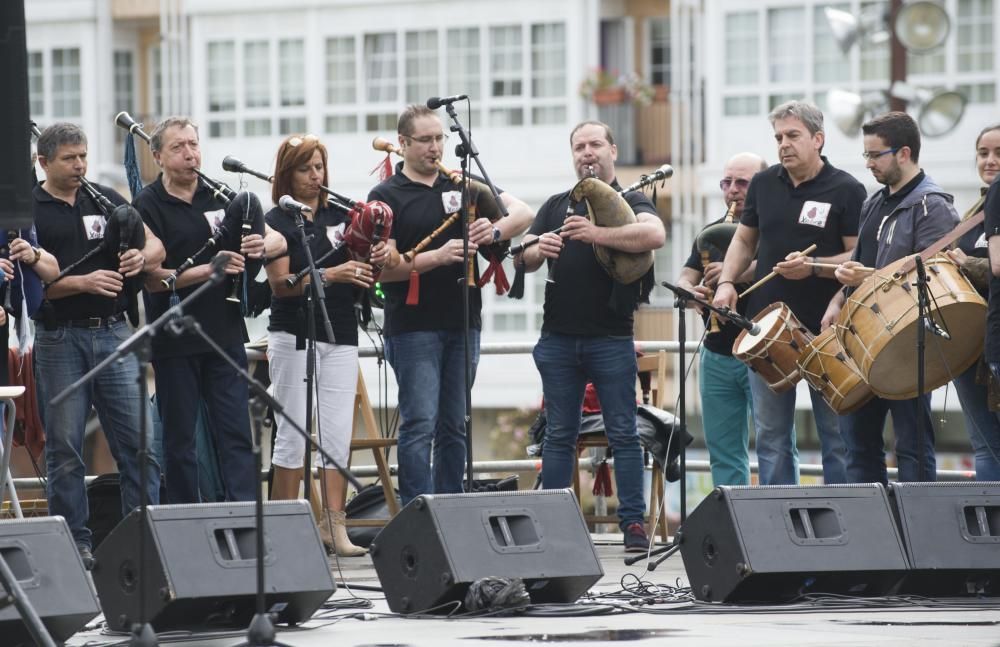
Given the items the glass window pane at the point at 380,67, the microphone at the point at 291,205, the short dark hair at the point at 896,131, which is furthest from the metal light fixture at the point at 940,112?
the glass window pane at the point at 380,67

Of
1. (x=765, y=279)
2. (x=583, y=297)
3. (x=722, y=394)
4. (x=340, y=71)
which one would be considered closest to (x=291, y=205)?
(x=583, y=297)

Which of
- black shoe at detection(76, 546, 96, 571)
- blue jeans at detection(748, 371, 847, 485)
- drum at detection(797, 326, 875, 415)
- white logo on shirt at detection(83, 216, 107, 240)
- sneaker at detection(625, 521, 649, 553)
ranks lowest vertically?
sneaker at detection(625, 521, 649, 553)

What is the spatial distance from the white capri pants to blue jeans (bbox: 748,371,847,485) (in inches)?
72.3

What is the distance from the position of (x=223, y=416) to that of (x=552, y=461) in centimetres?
160

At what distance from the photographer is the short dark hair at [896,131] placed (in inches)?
279

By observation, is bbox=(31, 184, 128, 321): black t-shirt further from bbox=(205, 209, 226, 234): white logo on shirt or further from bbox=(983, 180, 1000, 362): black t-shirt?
bbox=(983, 180, 1000, 362): black t-shirt

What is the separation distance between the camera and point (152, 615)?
17.6 ft

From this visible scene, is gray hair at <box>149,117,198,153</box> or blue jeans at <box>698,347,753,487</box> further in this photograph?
blue jeans at <box>698,347,753,487</box>

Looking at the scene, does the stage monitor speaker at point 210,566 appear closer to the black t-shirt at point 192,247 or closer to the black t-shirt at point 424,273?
the black t-shirt at point 192,247

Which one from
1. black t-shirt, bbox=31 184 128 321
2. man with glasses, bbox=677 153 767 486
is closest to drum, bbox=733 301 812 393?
man with glasses, bbox=677 153 767 486

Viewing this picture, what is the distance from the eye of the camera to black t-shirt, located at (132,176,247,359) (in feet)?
22.7

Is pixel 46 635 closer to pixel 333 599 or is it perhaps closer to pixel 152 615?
pixel 152 615

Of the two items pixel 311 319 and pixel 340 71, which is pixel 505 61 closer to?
pixel 340 71

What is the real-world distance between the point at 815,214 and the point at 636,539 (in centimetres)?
171
